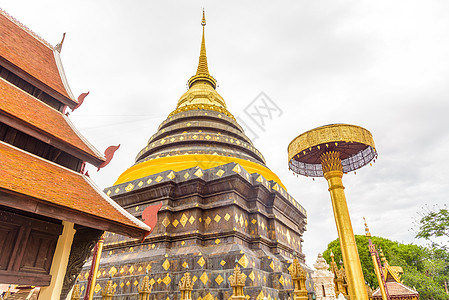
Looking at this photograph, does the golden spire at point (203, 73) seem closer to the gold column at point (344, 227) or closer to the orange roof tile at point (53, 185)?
the gold column at point (344, 227)

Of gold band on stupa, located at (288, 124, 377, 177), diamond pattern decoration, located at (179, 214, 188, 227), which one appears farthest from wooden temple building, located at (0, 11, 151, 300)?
gold band on stupa, located at (288, 124, 377, 177)

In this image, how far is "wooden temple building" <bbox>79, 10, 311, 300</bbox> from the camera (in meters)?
8.21

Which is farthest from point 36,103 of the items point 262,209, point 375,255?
point 375,255

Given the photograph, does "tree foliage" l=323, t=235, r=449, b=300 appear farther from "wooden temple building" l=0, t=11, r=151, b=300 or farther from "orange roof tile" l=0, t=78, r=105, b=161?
"orange roof tile" l=0, t=78, r=105, b=161

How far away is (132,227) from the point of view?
5.10m

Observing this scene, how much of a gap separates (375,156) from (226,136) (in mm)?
7024

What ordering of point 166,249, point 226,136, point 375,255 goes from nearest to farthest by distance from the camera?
1. point 166,249
2. point 375,255
3. point 226,136

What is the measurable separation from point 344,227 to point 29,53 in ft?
34.2

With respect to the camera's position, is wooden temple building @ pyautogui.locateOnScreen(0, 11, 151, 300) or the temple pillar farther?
the temple pillar

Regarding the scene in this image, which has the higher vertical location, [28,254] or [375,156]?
[375,156]

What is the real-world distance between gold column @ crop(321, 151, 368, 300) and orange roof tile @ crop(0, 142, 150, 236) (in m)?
5.88

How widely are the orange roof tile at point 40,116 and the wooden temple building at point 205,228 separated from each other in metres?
4.32

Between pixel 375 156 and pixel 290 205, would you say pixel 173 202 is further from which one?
pixel 375 156

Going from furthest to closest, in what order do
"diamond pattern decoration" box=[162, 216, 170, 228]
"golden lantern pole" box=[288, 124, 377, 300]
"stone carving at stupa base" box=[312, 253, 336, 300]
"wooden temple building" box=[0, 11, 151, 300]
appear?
"diamond pattern decoration" box=[162, 216, 170, 228] < "golden lantern pole" box=[288, 124, 377, 300] < "stone carving at stupa base" box=[312, 253, 336, 300] < "wooden temple building" box=[0, 11, 151, 300]
